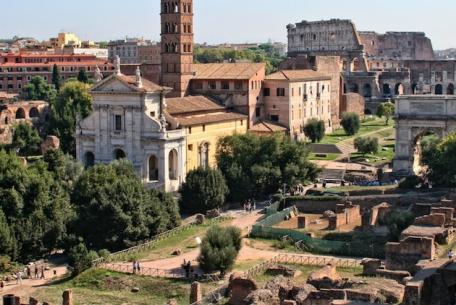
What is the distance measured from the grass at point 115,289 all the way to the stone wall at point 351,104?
6084cm

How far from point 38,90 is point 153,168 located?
57569 mm

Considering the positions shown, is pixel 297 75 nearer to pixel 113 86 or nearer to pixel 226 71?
pixel 226 71

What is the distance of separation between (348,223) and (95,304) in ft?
64.1

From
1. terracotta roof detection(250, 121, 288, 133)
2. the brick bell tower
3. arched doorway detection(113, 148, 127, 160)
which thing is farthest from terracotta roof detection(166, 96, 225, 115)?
arched doorway detection(113, 148, 127, 160)

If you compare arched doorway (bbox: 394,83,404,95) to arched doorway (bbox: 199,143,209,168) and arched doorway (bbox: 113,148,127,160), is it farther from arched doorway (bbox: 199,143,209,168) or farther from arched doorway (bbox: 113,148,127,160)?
arched doorway (bbox: 113,148,127,160)

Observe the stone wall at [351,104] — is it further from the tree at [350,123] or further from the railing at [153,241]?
the railing at [153,241]

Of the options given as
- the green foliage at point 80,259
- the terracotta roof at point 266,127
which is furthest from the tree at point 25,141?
the green foliage at point 80,259

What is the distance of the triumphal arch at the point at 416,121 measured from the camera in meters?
62.7

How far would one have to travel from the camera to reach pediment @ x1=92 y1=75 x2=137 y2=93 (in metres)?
62.0

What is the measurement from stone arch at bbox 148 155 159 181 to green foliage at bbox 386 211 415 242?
22943 mm

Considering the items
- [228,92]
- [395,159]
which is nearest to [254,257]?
[395,159]

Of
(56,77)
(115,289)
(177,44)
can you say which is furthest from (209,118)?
(56,77)

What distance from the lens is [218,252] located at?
129ft

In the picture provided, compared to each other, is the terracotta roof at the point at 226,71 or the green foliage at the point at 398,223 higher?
the terracotta roof at the point at 226,71
